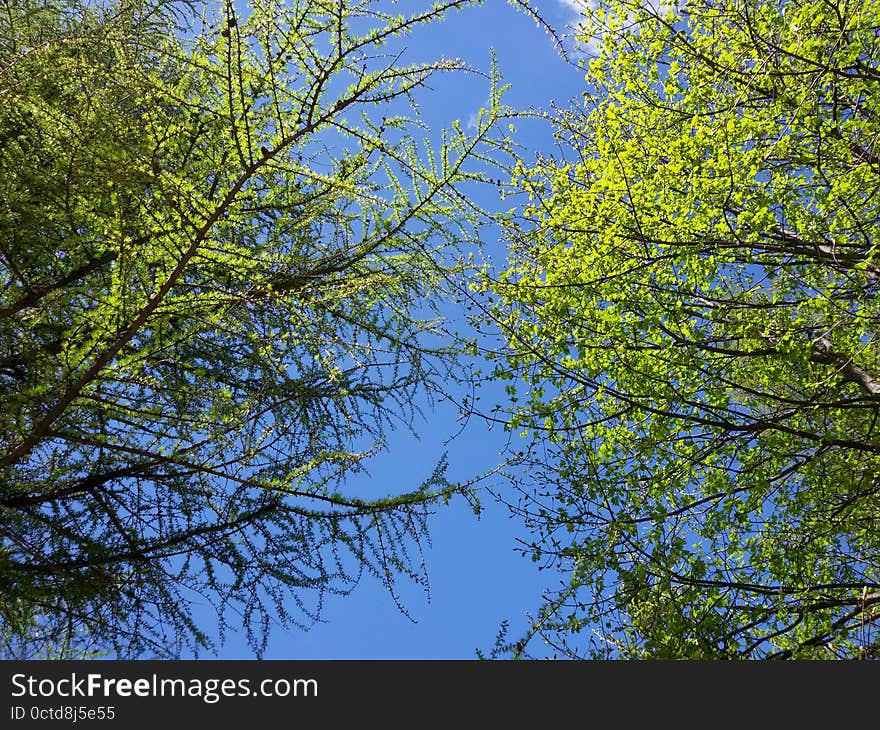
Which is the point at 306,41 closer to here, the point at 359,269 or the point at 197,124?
the point at 197,124

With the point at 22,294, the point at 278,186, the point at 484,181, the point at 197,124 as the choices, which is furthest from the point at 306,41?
the point at 22,294

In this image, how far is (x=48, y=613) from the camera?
4.97 m

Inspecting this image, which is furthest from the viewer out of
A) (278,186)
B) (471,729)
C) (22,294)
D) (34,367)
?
(278,186)

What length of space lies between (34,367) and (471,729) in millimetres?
3168

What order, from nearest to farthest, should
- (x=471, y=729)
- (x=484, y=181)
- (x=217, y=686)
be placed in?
1. (x=471, y=729)
2. (x=217, y=686)
3. (x=484, y=181)

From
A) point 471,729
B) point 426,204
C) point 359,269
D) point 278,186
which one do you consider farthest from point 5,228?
point 471,729

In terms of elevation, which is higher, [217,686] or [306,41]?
[306,41]

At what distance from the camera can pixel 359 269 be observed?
18.4 feet

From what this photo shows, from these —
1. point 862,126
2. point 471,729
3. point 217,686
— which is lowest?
point 471,729

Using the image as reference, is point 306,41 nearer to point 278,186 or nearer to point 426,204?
point 426,204

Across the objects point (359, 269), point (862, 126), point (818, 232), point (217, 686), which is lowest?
point (217, 686)

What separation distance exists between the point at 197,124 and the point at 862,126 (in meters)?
5.14

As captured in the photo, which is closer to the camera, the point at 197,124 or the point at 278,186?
the point at 197,124

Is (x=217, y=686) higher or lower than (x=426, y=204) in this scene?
lower
